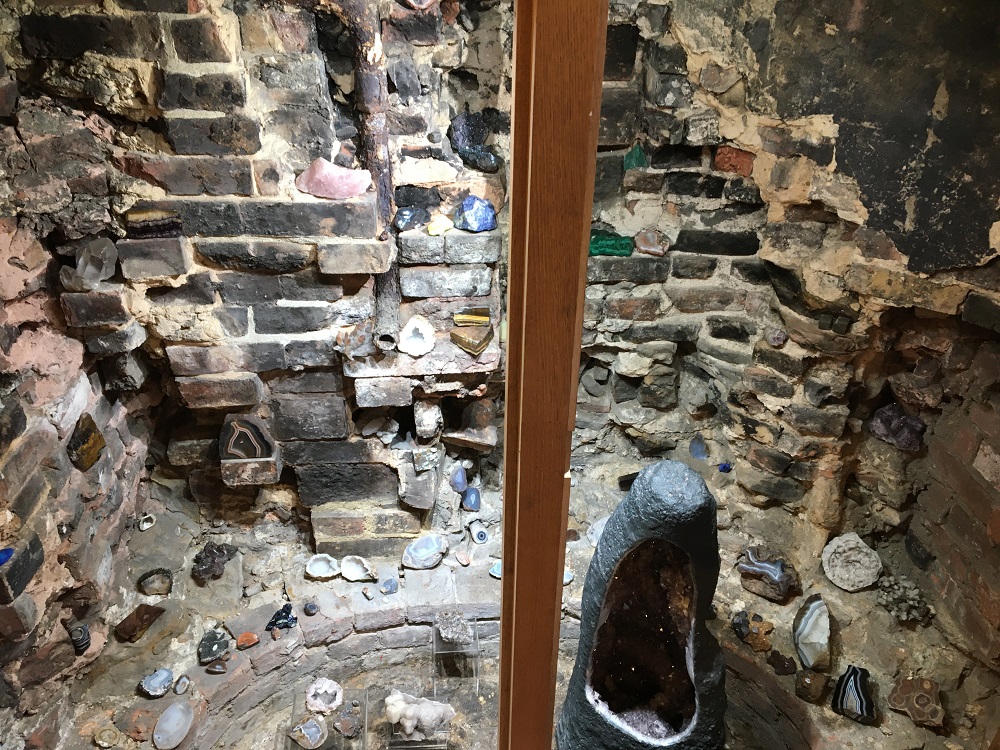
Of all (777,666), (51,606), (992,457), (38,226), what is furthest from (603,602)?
(38,226)

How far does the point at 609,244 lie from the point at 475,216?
462 mm

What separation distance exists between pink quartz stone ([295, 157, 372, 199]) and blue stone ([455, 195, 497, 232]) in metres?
0.24

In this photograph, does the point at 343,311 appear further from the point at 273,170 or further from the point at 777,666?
the point at 777,666

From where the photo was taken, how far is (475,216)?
175cm

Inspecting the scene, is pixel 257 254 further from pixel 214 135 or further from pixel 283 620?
pixel 283 620

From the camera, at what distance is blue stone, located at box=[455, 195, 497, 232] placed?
1.75m

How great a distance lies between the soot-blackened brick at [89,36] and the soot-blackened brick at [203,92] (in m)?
0.07

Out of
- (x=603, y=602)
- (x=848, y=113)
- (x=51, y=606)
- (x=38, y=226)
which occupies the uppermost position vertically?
(x=848, y=113)

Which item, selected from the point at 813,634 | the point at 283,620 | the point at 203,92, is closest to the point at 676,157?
the point at 203,92

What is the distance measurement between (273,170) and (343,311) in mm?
353

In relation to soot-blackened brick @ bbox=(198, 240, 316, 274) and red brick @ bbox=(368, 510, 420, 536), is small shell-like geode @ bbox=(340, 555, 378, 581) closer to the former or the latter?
red brick @ bbox=(368, 510, 420, 536)

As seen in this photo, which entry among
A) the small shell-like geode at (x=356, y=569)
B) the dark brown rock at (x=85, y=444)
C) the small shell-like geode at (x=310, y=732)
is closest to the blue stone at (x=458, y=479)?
the small shell-like geode at (x=356, y=569)

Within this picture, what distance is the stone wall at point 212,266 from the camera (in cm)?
146

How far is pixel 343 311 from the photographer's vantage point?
69.1 inches
